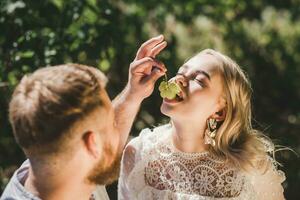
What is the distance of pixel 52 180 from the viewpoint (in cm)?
208

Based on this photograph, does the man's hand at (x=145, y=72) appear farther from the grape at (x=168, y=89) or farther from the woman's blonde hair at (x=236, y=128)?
the woman's blonde hair at (x=236, y=128)

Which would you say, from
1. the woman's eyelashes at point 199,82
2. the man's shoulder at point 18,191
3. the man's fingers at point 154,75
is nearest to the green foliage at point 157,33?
the man's fingers at point 154,75

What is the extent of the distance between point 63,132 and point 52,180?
0.63 ft

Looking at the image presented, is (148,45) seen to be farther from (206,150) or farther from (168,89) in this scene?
(206,150)

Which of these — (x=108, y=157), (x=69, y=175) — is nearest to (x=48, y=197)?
(x=69, y=175)

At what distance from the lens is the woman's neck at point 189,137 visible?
9.46ft

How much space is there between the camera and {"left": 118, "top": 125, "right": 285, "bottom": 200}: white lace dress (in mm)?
2875

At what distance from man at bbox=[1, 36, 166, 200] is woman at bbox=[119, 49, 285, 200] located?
0.68 meters

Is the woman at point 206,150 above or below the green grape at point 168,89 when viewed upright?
below

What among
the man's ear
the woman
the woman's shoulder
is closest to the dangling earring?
the woman

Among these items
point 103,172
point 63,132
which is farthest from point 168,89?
point 63,132

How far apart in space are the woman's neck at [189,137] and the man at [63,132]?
687 millimetres

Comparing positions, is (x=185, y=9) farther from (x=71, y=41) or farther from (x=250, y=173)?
(x=250, y=173)

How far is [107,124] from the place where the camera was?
2.17 meters
